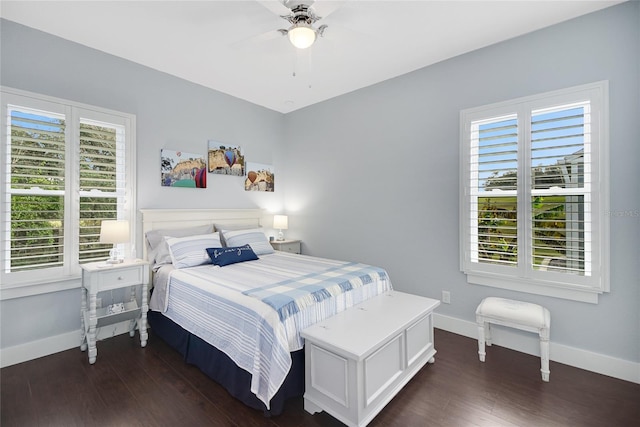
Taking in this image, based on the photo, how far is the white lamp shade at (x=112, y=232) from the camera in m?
2.70

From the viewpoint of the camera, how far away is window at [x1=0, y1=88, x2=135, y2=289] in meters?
2.54

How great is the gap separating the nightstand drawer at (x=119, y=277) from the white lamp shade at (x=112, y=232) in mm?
278

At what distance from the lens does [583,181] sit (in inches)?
96.7

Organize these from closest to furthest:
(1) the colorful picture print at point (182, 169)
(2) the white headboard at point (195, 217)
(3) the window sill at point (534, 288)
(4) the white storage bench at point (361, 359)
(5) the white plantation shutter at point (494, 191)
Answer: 1. (4) the white storage bench at point (361, 359)
2. (3) the window sill at point (534, 288)
3. (5) the white plantation shutter at point (494, 191)
4. (2) the white headboard at point (195, 217)
5. (1) the colorful picture print at point (182, 169)

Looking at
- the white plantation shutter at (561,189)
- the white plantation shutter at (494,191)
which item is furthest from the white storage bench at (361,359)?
the white plantation shutter at (561,189)

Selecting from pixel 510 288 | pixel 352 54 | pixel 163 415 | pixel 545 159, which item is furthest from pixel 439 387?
pixel 352 54

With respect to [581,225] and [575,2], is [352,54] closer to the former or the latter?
[575,2]

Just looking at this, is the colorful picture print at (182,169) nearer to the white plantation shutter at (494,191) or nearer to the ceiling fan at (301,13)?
the ceiling fan at (301,13)

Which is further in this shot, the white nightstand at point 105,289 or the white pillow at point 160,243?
the white pillow at point 160,243

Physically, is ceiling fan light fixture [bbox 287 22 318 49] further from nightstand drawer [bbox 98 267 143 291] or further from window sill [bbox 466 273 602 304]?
window sill [bbox 466 273 602 304]

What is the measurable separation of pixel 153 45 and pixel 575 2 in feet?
12.3

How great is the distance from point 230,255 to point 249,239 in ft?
1.79

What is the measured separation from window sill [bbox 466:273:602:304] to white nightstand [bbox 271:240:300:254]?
2543mm

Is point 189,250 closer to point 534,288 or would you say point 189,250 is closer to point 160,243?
point 160,243
